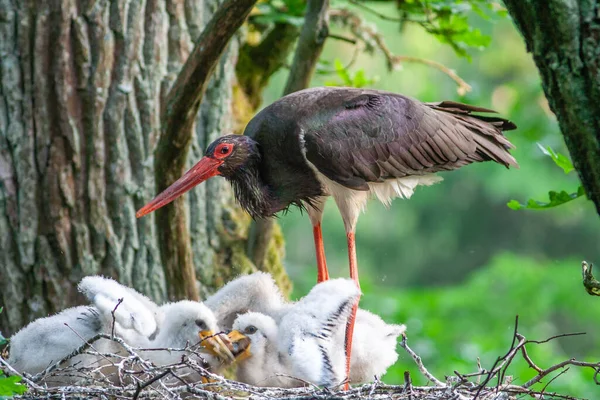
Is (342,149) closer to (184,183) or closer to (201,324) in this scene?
(184,183)

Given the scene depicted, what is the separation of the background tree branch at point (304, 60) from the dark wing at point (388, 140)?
0.39 meters

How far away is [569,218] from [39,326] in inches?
450

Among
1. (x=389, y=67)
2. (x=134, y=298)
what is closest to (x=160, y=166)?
(x=134, y=298)

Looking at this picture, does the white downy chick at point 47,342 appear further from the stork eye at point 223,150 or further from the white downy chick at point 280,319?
the stork eye at point 223,150

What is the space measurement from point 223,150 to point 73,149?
0.75 meters

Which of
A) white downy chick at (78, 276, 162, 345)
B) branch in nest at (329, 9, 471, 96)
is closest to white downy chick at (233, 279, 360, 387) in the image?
white downy chick at (78, 276, 162, 345)

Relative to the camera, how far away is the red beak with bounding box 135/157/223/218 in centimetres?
362

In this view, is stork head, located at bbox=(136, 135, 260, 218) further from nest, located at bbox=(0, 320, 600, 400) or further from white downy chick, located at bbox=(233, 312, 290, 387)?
nest, located at bbox=(0, 320, 600, 400)

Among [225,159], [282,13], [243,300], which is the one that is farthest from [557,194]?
Answer: [282,13]

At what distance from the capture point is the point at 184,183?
3.70 m

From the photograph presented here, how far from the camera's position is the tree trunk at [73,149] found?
403 centimetres

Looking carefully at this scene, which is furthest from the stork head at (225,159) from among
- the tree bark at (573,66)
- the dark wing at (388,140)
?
the tree bark at (573,66)

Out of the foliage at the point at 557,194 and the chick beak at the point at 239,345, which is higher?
the foliage at the point at 557,194

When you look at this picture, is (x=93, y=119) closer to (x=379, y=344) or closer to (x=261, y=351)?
(x=261, y=351)
